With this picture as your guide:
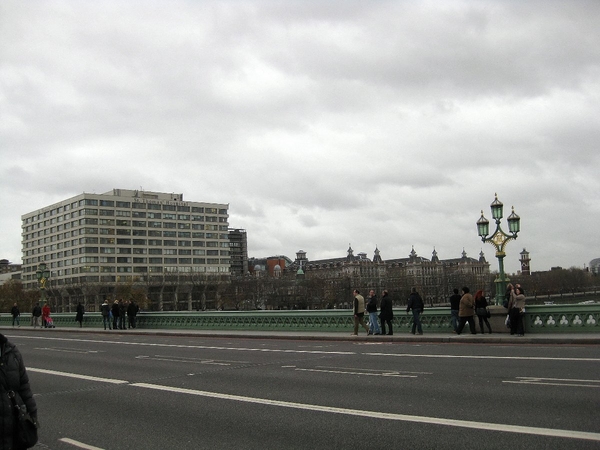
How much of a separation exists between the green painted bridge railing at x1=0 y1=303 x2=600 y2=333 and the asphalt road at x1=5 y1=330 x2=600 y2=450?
2.78 m

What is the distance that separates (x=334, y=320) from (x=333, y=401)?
17.2 m

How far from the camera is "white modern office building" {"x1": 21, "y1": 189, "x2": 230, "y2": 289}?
483 ft

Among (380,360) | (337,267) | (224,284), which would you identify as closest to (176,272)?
(224,284)

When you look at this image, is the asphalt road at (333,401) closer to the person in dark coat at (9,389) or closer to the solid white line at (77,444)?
→ the solid white line at (77,444)

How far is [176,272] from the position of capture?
15738 cm

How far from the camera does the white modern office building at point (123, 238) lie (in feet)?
483

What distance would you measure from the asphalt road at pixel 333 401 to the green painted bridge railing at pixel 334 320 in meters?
2.78

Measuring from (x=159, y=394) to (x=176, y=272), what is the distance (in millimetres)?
148480

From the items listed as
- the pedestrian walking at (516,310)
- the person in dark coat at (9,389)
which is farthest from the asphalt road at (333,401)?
the person in dark coat at (9,389)

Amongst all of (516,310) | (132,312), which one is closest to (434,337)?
(516,310)

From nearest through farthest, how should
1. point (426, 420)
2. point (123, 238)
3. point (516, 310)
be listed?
point (426, 420) → point (516, 310) → point (123, 238)

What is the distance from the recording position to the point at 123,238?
154m

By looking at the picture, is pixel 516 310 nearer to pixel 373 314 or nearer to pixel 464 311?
pixel 464 311

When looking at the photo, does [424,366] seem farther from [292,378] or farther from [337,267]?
[337,267]
